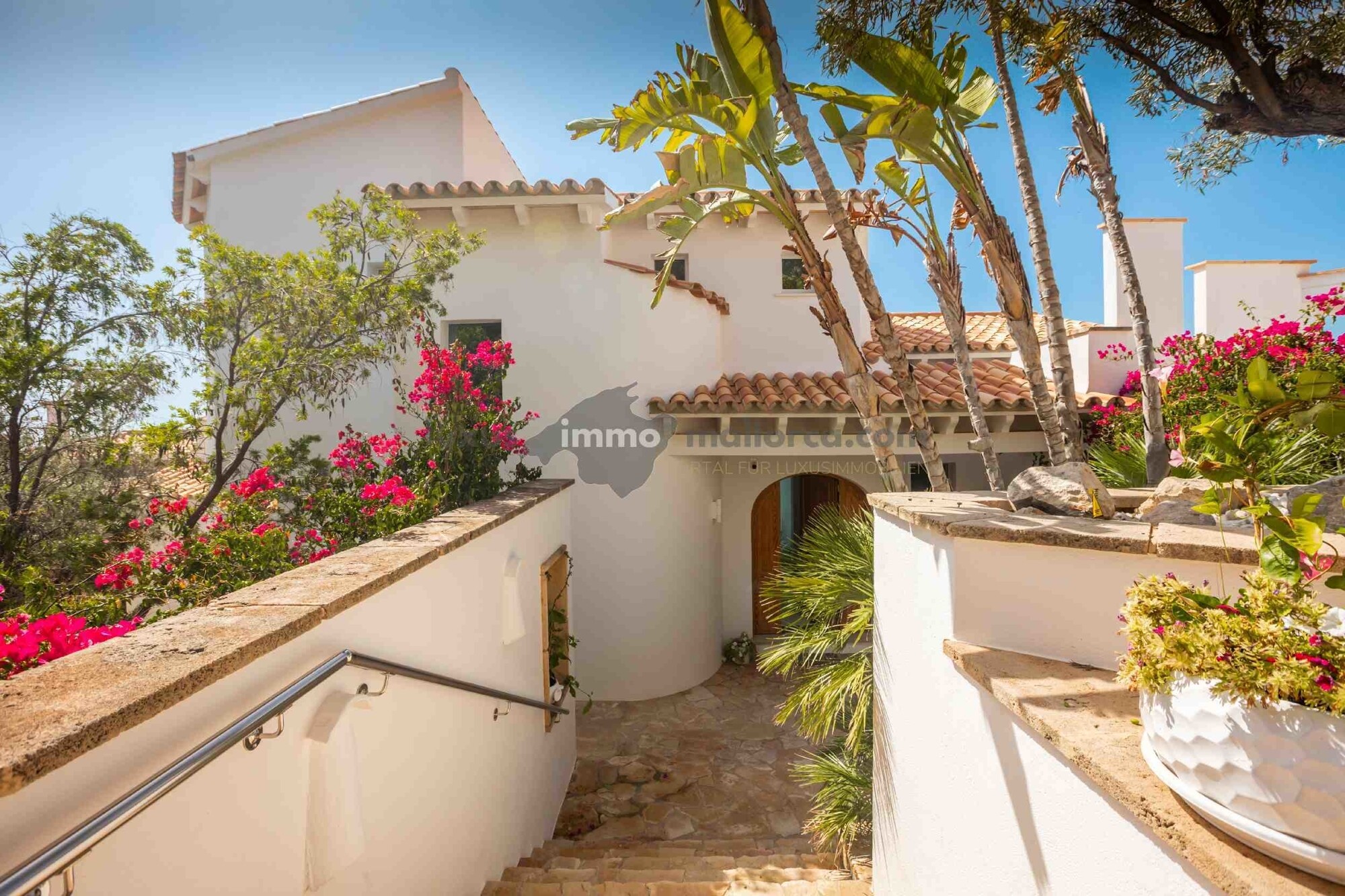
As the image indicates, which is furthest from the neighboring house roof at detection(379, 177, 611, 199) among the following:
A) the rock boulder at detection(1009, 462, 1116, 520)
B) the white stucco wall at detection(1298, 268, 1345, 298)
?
the white stucco wall at detection(1298, 268, 1345, 298)

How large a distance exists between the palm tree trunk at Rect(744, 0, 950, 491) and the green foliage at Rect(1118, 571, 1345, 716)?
331cm

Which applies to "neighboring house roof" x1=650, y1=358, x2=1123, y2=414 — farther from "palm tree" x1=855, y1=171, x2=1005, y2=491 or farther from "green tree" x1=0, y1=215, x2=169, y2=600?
"green tree" x1=0, y1=215, x2=169, y2=600

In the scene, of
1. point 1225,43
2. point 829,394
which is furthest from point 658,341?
point 1225,43

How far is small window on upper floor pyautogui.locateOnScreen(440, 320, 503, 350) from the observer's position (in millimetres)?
9273

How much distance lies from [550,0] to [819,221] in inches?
217

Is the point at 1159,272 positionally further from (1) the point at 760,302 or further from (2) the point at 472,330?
(2) the point at 472,330

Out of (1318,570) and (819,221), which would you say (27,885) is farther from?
(819,221)

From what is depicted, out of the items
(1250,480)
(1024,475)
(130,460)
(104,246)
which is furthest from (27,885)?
(104,246)

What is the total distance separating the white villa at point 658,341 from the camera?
29.7 feet

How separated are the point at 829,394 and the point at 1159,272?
668cm

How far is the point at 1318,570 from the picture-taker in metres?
1.50

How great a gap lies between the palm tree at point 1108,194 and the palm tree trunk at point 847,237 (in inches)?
64.8

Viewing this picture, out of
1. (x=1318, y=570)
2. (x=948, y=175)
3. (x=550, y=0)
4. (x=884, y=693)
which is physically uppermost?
(x=550, y=0)

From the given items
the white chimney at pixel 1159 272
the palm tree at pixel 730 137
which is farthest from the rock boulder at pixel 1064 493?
the white chimney at pixel 1159 272
